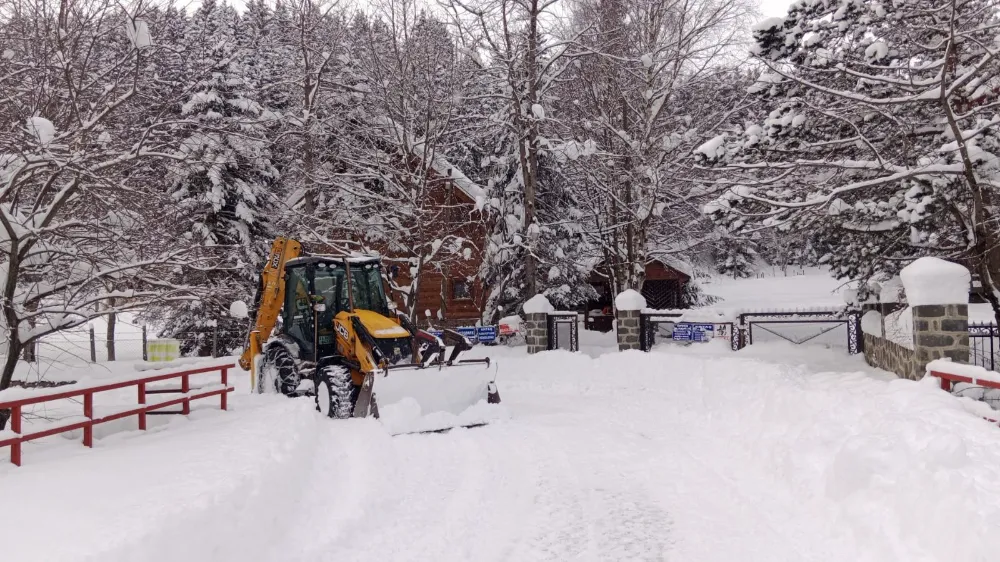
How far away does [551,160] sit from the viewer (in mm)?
24078

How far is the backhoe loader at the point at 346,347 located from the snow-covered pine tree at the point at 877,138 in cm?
597

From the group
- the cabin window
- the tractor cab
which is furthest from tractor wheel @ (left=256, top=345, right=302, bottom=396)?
the cabin window

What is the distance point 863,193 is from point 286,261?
10.5 metres

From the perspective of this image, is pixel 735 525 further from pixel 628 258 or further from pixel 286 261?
pixel 628 258

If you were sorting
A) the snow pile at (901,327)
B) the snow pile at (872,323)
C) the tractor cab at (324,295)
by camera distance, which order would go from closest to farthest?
the snow pile at (901,327), the tractor cab at (324,295), the snow pile at (872,323)

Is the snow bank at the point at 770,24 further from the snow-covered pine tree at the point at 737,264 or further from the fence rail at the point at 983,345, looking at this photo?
the snow-covered pine tree at the point at 737,264

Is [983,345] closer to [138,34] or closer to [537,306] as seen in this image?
[537,306]

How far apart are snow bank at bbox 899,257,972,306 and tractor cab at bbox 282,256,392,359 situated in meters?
7.69

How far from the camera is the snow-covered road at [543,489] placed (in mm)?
4723

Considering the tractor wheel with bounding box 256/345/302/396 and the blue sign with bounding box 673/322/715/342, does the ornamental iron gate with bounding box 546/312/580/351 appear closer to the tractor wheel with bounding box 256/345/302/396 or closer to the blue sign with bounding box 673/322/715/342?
the blue sign with bounding box 673/322/715/342

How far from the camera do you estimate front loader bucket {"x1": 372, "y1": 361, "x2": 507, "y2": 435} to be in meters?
9.80

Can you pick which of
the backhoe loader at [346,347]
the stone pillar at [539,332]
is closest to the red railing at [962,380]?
the backhoe loader at [346,347]

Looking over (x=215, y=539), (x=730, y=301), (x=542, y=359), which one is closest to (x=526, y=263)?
(x=542, y=359)

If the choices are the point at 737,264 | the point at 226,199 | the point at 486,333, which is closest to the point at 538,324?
the point at 486,333
